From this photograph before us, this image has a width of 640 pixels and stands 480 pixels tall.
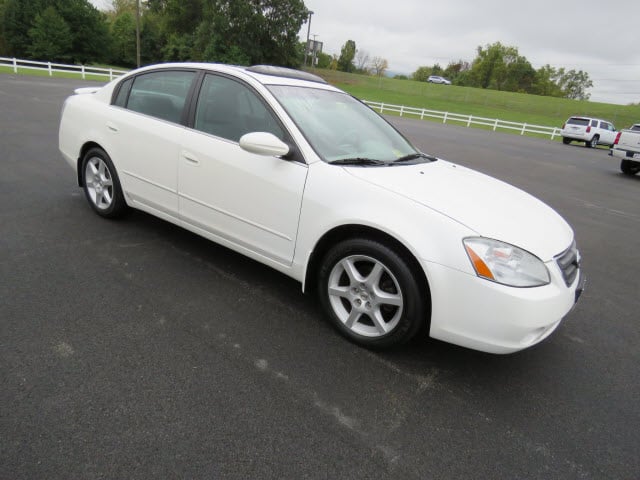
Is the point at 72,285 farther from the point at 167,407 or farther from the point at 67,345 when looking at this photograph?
the point at 167,407

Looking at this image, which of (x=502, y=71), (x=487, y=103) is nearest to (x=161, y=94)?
(x=487, y=103)

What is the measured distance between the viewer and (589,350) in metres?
3.09

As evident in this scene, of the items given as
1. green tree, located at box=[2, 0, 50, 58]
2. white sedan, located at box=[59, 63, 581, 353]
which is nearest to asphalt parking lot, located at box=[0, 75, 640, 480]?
→ white sedan, located at box=[59, 63, 581, 353]

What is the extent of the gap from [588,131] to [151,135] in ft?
80.3

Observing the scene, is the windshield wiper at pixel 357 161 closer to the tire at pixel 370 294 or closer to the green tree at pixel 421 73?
the tire at pixel 370 294

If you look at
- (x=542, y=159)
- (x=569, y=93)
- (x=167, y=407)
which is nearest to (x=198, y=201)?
(x=167, y=407)

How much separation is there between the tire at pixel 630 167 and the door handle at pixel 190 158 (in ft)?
44.5

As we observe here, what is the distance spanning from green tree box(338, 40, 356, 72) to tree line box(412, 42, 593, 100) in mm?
24197

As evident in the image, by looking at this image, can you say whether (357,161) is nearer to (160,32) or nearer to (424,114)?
(424,114)

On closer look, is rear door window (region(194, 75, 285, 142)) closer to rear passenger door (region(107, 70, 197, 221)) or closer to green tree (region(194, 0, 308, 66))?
rear passenger door (region(107, 70, 197, 221))

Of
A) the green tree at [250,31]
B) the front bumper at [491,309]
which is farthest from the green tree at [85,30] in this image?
the front bumper at [491,309]

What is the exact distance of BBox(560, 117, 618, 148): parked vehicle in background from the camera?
22.3m

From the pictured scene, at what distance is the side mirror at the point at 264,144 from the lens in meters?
2.80

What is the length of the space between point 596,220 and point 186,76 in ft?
21.4
